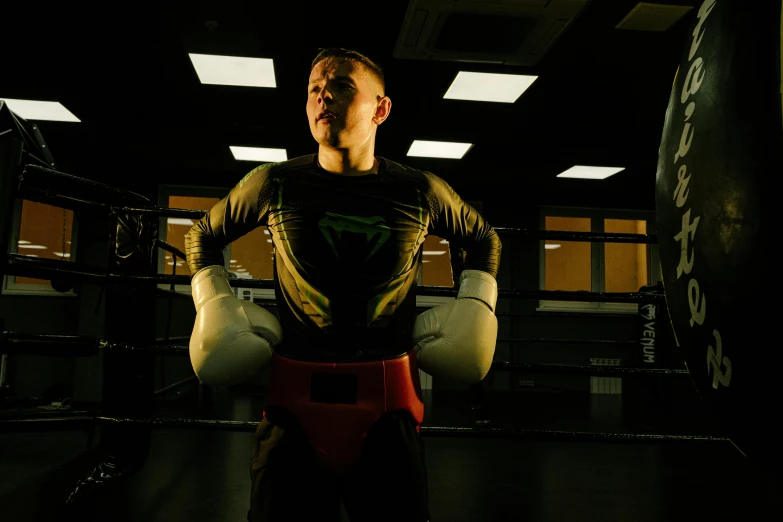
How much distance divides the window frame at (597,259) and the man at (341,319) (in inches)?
229

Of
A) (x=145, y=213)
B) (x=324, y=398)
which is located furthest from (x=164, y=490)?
(x=324, y=398)

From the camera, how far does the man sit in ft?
2.77

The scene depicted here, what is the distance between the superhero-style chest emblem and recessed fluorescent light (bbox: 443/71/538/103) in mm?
3222

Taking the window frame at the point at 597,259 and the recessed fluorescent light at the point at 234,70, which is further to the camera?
the window frame at the point at 597,259

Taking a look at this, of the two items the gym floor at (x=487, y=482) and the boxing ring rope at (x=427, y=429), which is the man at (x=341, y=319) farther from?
the gym floor at (x=487, y=482)

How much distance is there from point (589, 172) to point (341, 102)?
5606 millimetres

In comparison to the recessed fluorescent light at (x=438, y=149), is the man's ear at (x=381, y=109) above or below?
below

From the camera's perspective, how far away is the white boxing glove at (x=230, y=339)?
0.89 m

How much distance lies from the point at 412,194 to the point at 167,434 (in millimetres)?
2529

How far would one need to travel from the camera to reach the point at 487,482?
205 cm

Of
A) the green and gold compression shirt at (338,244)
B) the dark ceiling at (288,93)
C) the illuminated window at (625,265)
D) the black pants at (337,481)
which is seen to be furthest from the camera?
the illuminated window at (625,265)

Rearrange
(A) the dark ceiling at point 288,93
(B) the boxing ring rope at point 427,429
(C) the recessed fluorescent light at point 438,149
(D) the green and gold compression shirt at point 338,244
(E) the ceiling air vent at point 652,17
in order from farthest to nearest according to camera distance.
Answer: (C) the recessed fluorescent light at point 438,149 → (A) the dark ceiling at point 288,93 → (E) the ceiling air vent at point 652,17 → (B) the boxing ring rope at point 427,429 → (D) the green and gold compression shirt at point 338,244

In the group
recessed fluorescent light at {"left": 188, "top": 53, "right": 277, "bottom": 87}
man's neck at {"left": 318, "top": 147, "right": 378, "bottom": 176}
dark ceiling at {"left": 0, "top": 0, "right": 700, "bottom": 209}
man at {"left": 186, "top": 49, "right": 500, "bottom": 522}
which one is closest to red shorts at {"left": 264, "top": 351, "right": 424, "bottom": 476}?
man at {"left": 186, "top": 49, "right": 500, "bottom": 522}

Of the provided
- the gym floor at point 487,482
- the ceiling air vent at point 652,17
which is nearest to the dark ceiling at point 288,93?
the ceiling air vent at point 652,17
